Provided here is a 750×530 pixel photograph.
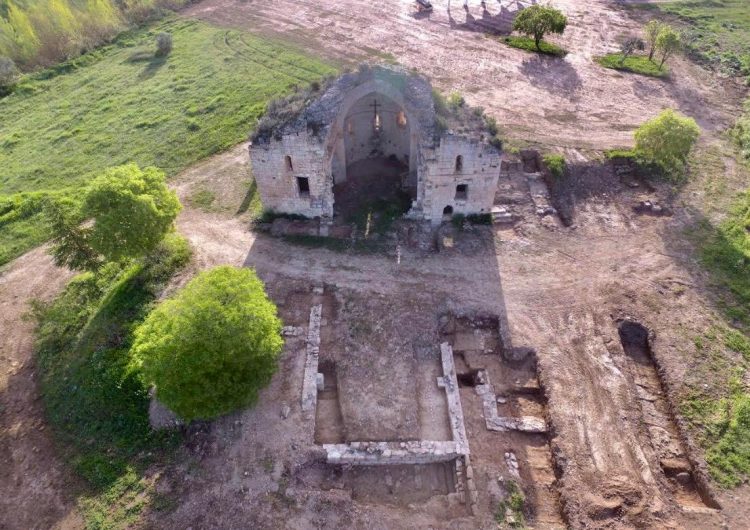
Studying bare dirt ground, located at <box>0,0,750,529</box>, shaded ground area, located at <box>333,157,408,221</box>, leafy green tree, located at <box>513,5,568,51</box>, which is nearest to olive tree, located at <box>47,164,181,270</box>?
bare dirt ground, located at <box>0,0,750,529</box>

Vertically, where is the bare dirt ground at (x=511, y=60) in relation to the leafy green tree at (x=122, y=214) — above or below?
below

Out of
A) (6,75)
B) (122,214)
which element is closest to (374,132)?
(122,214)

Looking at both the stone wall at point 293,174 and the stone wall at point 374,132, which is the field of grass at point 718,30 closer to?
the stone wall at point 374,132

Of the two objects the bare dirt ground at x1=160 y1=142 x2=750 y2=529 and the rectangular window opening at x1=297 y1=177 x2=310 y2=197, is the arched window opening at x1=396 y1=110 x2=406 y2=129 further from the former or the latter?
the bare dirt ground at x1=160 y1=142 x2=750 y2=529

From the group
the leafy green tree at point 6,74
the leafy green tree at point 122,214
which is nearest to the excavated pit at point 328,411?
the leafy green tree at point 122,214

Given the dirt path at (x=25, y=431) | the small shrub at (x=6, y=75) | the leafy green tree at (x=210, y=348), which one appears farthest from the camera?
the small shrub at (x=6, y=75)

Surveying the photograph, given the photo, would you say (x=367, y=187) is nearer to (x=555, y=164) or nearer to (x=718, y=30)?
(x=555, y=164)

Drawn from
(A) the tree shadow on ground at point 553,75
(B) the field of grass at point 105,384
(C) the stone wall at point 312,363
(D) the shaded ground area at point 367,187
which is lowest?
(B) the field of grass at point 105,384

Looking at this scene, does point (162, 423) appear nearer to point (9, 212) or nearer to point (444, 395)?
point (444, 395)
